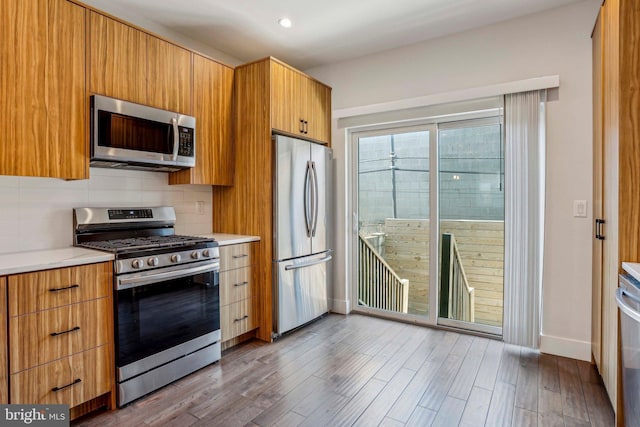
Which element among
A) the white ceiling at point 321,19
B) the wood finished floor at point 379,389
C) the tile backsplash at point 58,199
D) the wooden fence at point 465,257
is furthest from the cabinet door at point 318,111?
the wood finished floor at point 379,389

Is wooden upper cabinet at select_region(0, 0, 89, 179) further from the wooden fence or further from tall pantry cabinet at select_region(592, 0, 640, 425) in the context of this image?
tall pantry cabinet at select_region(592, 0, 640, 425)

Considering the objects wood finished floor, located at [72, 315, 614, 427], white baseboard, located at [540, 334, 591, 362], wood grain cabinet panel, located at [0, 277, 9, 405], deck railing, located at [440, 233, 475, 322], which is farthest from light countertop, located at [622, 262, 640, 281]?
wood grain cabinet panel, located at [0, 277, 9, 405]

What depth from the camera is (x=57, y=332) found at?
1.78 meters

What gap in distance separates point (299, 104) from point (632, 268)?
8.75ft

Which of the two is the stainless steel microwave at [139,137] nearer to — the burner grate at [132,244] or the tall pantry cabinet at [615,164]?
the burner grate at [132,244]

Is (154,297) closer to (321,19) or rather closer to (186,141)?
(186,141)

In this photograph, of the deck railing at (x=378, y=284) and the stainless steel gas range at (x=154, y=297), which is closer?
the stainless steel gas range at (x=154, y=297)

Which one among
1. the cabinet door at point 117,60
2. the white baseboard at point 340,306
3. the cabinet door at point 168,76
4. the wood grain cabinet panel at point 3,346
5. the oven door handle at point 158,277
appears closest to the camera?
A: the wood grain cabinet panel at point 3,346

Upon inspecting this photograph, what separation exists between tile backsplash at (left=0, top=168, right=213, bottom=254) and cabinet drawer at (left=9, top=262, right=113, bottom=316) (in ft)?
2.04

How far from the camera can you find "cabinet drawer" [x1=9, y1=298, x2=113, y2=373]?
165 cm

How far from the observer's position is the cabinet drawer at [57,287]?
5.39ft

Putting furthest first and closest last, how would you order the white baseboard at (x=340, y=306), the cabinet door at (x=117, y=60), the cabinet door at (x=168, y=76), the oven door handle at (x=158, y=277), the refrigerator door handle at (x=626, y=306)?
the white baseboard at (x=340, y=306) → the cabinet door at (x=168, y=76) → the cabinet door at (x=117, y=60) → the oven door handle at (x=158, y=277) → the refrigerator door handle at (x=626, y=306)

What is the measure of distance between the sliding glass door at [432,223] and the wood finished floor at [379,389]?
44 cm

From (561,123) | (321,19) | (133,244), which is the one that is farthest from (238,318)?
(561,123)
